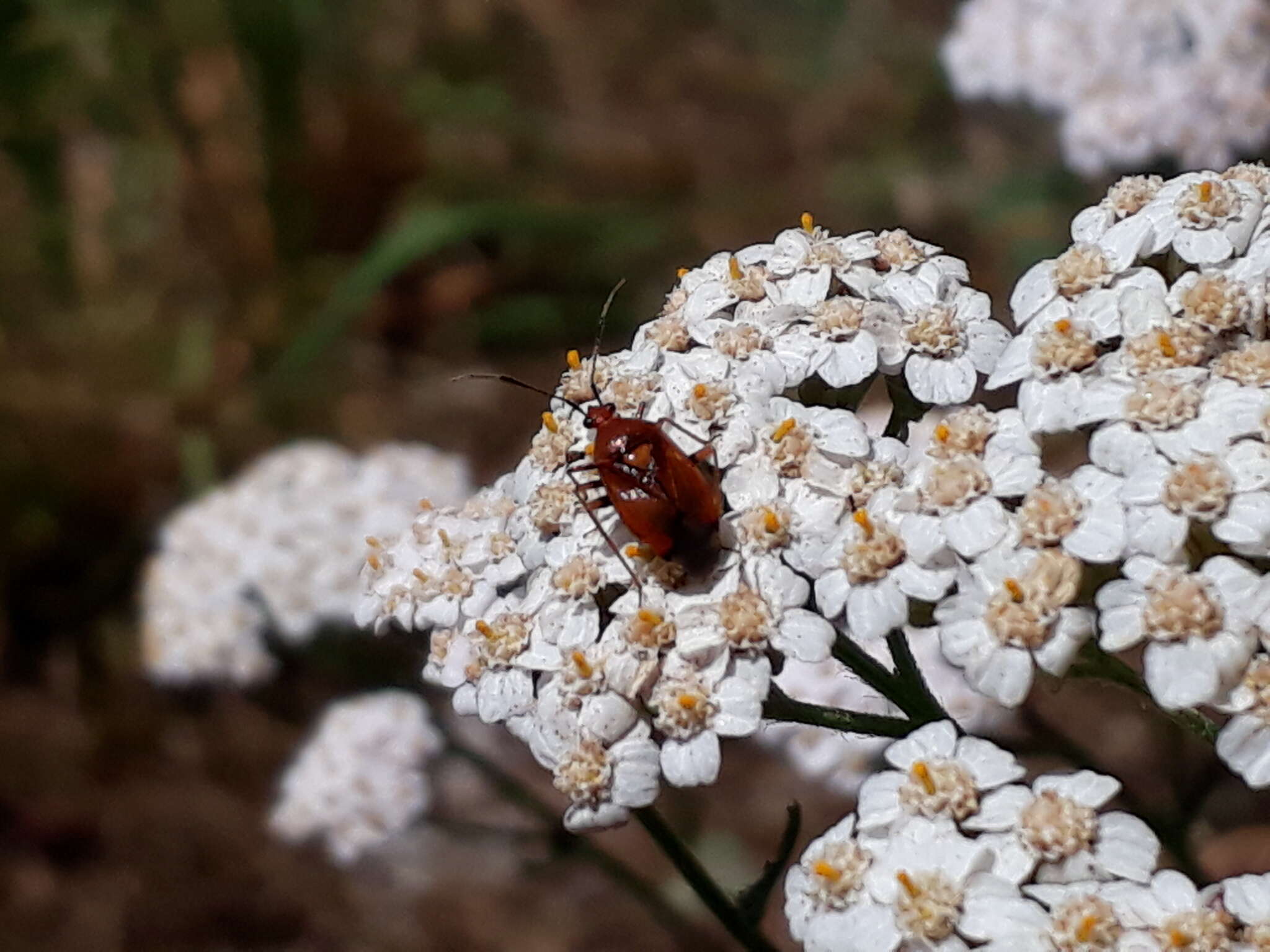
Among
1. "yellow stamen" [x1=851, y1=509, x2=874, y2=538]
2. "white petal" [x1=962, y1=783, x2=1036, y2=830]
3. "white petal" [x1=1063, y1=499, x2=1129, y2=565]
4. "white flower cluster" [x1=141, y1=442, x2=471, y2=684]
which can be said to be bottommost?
"white petal" [x1=962, y1=783, x2=1036, y2=830]

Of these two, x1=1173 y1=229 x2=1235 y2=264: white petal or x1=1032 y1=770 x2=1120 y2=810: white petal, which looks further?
x1=1173 y1=229 x2=1235 y2=264: white petal

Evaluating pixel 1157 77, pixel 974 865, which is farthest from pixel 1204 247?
pixel 1157 77

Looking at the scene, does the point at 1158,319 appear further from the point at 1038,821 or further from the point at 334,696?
the point at 334,696

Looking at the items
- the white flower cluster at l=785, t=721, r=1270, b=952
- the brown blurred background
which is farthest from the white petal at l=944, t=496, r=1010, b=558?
the brown blurred background

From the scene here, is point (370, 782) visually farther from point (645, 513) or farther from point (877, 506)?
point (877, 506)

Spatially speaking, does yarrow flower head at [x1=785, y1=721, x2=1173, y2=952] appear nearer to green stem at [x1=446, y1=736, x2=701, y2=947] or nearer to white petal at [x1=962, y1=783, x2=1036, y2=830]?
white petal at [x1=962, y1=783, x2=1036, y2=830]

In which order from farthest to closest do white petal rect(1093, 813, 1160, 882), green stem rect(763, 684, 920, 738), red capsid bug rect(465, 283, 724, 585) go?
green stem rect(763, 684, 920, 738) < red capsid bug rect(465, 283, 724, 585) < white petal rect(1093, 813, 1160, 882)

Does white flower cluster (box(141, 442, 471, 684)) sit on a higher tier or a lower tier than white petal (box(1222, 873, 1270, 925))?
higher

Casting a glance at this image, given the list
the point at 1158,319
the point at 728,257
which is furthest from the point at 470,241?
the point at 1158,319
